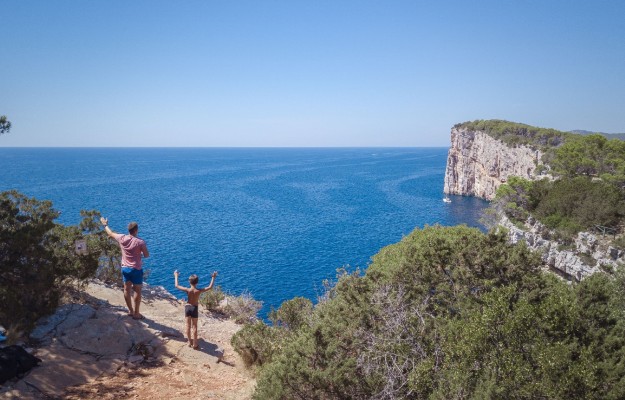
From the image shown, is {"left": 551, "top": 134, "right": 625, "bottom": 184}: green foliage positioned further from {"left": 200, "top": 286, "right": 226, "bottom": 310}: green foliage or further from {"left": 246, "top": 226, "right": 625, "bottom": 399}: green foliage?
{"left": 200, "top": 286, "right": 226, "bottom": 310}: green foliage

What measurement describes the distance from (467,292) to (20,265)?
470 inches

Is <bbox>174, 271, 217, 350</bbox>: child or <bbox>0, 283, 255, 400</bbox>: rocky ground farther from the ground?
<bbox>174, 271, 217, 350</bbox>: child

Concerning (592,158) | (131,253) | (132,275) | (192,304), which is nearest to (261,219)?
(592,158)

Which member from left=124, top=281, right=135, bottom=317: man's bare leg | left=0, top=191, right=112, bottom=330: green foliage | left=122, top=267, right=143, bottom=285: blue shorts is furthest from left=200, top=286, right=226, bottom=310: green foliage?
left=122, top=267, right=143, bottom=285: blue shorts

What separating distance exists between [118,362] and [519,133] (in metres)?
89.6

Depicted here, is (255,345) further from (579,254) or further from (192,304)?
(579,254)

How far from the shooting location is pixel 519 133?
80250mm

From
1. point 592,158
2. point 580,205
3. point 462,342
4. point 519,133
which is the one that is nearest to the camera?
point 462,342

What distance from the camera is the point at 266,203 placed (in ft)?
249

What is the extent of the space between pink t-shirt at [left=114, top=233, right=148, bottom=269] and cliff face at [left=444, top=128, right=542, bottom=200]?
2972 inches

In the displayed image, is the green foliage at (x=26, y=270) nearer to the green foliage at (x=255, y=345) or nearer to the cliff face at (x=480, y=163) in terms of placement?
the green foliage at (x=255, y=345)

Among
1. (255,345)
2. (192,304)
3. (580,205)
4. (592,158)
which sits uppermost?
(592,158)

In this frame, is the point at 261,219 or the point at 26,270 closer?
the point at 26,270

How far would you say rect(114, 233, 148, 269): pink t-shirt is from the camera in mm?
9781
